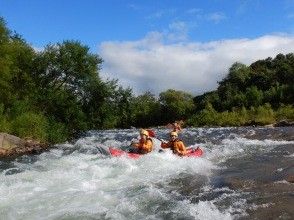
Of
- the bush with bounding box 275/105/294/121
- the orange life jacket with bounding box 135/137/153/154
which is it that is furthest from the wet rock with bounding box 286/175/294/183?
the bush with bounding box 275/105/294/121

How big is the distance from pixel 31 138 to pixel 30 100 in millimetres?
5867

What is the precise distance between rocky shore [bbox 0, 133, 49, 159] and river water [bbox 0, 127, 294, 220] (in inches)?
136

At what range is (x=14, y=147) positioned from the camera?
25.3 metres

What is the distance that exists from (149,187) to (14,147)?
1349 cm

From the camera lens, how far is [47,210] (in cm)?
1110

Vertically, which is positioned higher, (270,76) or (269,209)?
(270,76)


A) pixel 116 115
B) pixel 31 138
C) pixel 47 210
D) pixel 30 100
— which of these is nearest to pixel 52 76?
pixel 30 100

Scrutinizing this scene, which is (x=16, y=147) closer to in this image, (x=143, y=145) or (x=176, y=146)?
(x=143, y=145)

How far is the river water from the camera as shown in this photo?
10.6 m

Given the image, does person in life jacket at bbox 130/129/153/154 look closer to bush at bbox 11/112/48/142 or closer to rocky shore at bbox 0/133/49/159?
rocky shore at bbox 0/133/49/159

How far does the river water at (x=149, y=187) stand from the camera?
34.7 feet

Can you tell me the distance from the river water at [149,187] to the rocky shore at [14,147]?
3455 millimetres

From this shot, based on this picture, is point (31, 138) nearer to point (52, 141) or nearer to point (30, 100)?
point (52, 141)

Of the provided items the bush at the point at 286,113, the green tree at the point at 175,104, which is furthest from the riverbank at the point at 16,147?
the green tree at the point at 175,104
